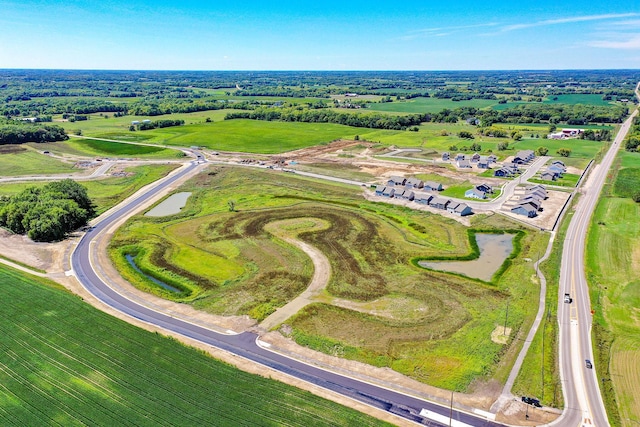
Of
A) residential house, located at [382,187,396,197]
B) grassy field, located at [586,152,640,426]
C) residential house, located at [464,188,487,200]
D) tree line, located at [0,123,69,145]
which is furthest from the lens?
tree line, located at [0,123,69,145]

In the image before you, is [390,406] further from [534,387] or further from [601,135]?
[601,135]

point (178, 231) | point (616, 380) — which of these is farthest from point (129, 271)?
point (616, 380)

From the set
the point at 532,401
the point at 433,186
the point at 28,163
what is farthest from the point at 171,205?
the point at 532,401

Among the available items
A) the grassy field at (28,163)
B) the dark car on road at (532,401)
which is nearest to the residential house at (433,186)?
the dark car on road at (532,401)

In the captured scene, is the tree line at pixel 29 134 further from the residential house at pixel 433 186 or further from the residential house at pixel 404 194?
the residential house at pixel 433 186

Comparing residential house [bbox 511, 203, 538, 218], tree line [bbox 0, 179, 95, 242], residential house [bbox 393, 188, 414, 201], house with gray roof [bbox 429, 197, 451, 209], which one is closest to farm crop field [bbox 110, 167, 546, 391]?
house with gray roof [bbox 429, 197, 451, 209]

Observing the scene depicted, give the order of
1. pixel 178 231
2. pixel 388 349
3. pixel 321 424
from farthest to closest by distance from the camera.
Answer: pixel 178 231, pixel 388 349, pixel 321 424

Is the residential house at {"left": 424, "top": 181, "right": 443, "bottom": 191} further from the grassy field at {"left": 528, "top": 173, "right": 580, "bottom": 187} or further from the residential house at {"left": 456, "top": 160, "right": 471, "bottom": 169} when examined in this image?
the grassy field at {"left": 528, "top": 173, "right": 580, "bottom": 187}
